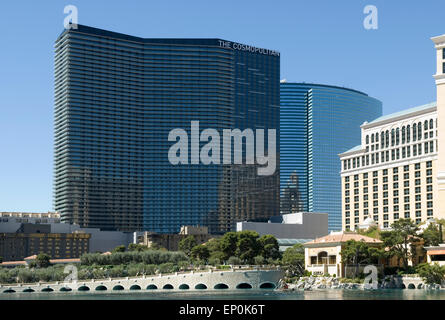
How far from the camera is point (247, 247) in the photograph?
179625mm

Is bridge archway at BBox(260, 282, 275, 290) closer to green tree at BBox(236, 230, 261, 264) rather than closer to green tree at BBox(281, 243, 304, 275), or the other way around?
green tree at BBox(281, 243, 304, 275)

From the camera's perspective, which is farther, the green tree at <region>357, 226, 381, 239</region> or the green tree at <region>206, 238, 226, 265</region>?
the green tree at <region>357, 226, 381, 239</region>

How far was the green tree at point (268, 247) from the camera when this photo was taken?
18325 centimetres

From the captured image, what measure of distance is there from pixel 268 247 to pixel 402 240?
134 feet

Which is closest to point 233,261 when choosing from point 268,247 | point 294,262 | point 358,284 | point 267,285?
point 268,247

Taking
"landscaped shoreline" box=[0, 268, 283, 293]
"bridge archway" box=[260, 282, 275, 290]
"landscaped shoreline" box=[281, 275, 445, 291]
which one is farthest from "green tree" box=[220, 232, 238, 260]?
"landscaped shoreline" box=[281, 275, 445, 291]

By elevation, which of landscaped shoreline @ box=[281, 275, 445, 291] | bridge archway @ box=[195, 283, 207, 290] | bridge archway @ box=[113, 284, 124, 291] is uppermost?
landscaped shoreline @ box=[281, 275, 445, 291]

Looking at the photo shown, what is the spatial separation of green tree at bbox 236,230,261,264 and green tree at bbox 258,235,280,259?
7.75 ft

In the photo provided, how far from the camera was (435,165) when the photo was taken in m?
195

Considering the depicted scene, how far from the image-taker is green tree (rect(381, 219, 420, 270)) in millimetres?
156000

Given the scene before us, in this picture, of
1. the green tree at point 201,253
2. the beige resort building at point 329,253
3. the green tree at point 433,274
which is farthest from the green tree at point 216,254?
the green tree at point 433,274

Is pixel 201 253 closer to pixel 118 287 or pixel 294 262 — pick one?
pixel 294 262

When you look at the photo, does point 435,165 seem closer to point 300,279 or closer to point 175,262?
point 300,279
